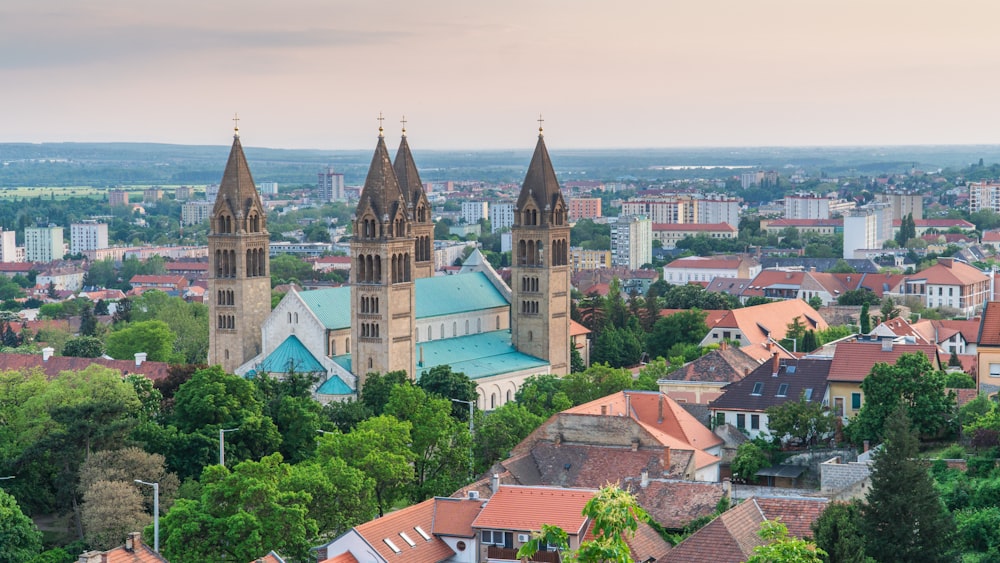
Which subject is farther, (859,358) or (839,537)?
(859,358)

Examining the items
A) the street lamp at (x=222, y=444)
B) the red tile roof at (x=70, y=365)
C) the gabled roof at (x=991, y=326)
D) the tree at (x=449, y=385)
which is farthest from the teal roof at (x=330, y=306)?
the gabled roof at (x=991, y=326)

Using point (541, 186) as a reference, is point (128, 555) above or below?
below

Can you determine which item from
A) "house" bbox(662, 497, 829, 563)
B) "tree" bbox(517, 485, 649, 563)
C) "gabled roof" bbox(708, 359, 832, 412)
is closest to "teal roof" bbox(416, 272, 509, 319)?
"gabled roof" bbox(708, 359, 832, 412)

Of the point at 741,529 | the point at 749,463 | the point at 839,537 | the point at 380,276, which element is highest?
the point at 380,276


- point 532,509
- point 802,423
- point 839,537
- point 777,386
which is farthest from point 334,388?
point 839,537

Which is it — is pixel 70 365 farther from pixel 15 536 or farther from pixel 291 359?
pixel 15 536

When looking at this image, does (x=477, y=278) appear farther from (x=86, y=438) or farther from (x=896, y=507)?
(x=896, y=507)
